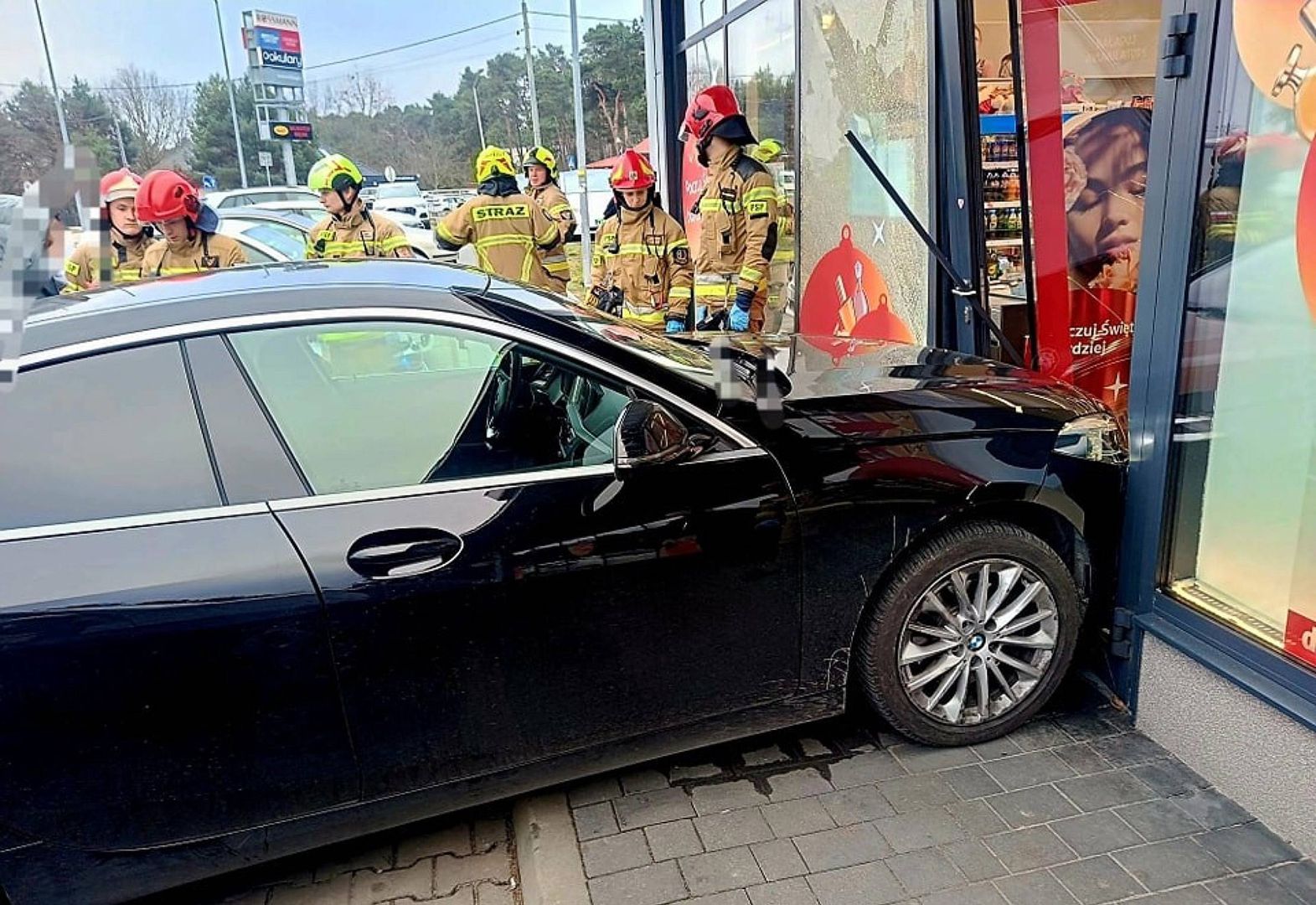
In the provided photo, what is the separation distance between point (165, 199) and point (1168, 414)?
5.52 metres

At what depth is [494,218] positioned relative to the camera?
7.08m

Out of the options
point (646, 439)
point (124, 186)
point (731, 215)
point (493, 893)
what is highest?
point (124, 186)

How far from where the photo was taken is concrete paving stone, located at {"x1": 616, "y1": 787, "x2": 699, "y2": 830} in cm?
269

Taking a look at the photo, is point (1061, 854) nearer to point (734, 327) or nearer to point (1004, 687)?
point (1004, 687)

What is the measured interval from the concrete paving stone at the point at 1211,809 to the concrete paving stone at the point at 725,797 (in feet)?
3.97

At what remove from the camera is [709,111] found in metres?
6.40

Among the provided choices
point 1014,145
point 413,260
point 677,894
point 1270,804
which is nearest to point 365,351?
point 413,260

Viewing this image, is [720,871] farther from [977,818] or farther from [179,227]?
[179,227]

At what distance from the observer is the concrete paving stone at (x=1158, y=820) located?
2.53 meters

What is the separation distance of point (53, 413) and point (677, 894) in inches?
75.8

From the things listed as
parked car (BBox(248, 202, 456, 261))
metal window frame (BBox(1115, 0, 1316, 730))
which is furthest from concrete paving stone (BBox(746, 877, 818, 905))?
parked car (BBox(248, 202, 456, 261))

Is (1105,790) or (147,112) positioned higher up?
(147,112)

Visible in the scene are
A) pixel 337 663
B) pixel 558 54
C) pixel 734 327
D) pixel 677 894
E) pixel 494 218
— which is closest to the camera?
pixel 337 663

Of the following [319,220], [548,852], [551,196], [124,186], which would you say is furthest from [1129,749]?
[319,220]
